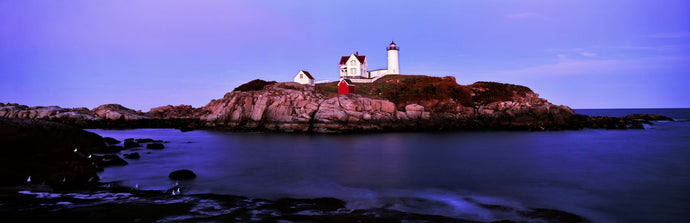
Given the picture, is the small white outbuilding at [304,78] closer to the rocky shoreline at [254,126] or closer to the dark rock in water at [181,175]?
the rocky shoreline at [254,126]

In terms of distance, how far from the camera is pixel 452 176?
19.7m

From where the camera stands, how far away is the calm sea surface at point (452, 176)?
13.7m

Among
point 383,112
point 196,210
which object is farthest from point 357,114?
point 196,210

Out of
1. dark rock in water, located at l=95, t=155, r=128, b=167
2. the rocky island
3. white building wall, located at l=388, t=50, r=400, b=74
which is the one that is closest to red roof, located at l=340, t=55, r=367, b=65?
white building wall, located at l=388, t=50, r=400, b=74

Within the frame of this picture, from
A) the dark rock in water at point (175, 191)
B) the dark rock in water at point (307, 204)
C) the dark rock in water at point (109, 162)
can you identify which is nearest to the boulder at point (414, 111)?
the dark rock in water at point (109, 162)

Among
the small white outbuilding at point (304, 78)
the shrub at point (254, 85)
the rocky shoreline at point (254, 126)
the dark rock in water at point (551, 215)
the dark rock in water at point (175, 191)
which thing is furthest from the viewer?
the small white outbuilding at point (304, 78)

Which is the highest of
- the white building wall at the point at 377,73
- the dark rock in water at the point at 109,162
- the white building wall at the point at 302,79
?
the white building wall at the point at 377,73

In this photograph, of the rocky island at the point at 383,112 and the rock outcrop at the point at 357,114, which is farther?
the rocky island at the point at 383,112

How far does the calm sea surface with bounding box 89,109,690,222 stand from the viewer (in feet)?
45.1

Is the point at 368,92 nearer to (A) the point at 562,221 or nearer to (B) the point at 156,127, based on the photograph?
(B) the point at 156,127

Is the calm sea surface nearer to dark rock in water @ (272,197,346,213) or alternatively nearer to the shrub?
dark rock in water @ (272,197,346,213)

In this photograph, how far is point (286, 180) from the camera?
18484 millimetres

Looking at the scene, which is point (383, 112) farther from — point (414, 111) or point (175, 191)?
point (175, 191)

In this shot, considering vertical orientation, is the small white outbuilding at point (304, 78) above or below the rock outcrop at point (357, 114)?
above
